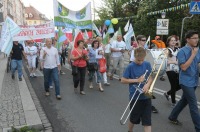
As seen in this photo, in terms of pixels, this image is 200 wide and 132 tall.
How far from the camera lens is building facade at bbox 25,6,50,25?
124 m

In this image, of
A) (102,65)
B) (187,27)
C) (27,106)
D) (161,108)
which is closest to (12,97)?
(27,106)

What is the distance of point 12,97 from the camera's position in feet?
25.8

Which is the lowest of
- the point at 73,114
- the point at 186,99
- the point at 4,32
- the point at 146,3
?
the point at 73,114

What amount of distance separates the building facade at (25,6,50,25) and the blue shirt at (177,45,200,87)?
12231cm

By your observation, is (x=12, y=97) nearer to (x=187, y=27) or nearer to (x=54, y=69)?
(x=54, y=69)

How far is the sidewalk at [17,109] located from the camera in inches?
215

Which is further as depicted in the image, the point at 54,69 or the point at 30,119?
the point at 54,69

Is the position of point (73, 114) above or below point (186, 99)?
below

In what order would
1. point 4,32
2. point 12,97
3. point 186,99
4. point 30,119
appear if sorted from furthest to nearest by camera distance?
point 4,32
point 12,97
point 30,119
point 186,99

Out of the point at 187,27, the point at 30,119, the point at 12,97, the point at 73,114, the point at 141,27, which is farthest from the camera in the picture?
the point at 141,27

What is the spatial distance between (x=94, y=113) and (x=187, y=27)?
708 inches

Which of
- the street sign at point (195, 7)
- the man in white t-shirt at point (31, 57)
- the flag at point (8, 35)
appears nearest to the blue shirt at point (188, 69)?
the flag at point (8, 35)

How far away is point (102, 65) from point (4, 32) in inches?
130

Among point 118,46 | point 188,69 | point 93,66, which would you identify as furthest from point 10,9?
point 188,69
